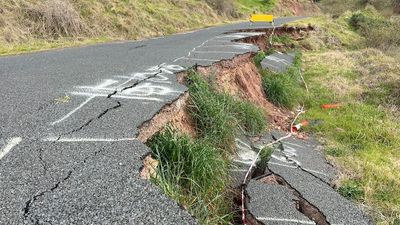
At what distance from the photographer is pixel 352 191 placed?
19.6 ft

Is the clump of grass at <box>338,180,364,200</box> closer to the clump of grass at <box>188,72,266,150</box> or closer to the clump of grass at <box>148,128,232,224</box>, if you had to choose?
the clump of grass at <box>188,72,266,150</box>

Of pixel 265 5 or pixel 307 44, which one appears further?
pixel 265 5

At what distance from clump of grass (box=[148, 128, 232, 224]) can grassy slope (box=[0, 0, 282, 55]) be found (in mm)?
6881

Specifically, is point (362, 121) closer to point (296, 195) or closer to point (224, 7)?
point (296, 195)

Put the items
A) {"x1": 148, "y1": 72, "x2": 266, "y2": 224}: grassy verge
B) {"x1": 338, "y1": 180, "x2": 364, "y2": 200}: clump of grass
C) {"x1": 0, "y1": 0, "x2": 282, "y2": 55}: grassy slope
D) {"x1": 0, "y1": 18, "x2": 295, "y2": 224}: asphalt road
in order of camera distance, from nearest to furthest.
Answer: {"x1": 0, "y1": 18, "x2": 295, "y2": 224}: asphalt road → {"x1": 148, "y1": 72, "x2": 266, "y2": 224}: grassy verge → {"x1": 338, "y1": 180, "x2": 364, "y2": 200}: clump of grass → {"x1": 0, "y1": 0, "x2": 282, "y2": 55}: grassy slope

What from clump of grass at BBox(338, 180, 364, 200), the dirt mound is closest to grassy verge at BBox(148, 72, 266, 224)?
clump of grass at BBox(338, 180, 364, 200)

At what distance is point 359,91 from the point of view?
12086 mm

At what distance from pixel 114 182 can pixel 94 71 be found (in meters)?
4.51

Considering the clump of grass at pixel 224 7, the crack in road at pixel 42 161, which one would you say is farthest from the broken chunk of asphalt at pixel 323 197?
the clump of grass at pixel 224 7

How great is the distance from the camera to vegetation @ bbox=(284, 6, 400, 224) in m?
6.16

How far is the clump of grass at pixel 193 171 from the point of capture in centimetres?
416

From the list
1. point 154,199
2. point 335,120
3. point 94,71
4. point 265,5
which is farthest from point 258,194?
point 265,5

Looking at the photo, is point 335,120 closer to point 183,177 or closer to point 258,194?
point 258,194

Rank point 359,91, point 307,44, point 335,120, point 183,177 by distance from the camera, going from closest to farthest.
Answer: point 183,177 → point 335,120 → point 359,91 → point 307,44
